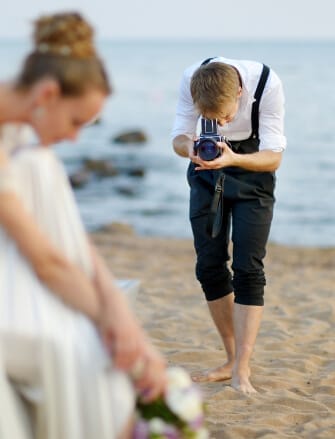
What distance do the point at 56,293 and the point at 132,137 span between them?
87.4ft

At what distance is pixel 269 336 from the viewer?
629 centimetres

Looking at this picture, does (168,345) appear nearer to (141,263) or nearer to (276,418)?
(276,418)

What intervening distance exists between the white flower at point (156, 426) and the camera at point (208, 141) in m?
2.20

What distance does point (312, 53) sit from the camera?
239 ft

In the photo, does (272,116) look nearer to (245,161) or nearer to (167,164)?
(245,161)

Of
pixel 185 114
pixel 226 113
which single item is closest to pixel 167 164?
pixel 185 114

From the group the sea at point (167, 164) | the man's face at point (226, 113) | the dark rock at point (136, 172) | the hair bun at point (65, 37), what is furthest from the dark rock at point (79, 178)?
the hair bun at point (65, 37)

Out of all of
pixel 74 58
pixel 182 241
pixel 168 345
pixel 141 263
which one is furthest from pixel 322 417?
pixel 182 241

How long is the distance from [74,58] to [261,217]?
2471mm

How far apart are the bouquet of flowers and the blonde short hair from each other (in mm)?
2095

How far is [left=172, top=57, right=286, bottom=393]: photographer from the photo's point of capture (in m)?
4.65

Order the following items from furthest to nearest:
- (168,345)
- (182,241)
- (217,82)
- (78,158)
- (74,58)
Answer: (78,158) < (182,241) < (168,345) < (217,82) < (74,58)

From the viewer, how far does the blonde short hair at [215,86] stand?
4.54 metres

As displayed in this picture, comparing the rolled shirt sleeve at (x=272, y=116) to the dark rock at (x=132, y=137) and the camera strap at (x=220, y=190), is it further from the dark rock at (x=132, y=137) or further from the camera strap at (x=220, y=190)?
the dark rock at (x=132, y=137)
